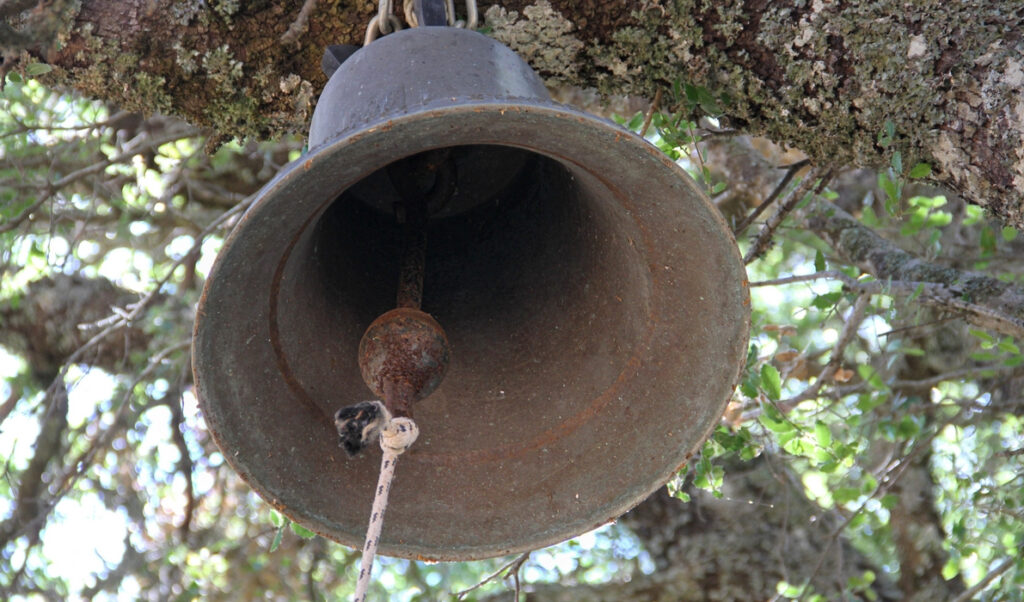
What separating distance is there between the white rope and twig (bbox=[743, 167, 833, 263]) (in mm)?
1455

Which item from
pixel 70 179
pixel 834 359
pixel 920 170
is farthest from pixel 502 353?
pixel 70 179

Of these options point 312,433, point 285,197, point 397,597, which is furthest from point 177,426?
point 285,197

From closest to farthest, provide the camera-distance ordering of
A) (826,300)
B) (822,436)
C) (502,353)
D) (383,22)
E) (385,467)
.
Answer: (385,467) → (383,22) → (502,353) → (822,436) → (826,300)

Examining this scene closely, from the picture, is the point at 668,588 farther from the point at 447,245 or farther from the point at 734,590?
the point at 447,245

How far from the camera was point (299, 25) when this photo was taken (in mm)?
1998

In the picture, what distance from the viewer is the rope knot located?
1269 mm

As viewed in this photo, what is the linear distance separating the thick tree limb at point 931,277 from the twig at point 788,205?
0.89 ft

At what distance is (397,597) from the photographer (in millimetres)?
5219

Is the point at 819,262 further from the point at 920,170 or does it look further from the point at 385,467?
the point at 385,467

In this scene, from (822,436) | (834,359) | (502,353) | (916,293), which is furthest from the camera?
(834,359)

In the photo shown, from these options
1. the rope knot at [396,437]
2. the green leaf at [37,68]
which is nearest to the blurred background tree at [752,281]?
the green leaf at [37,68]

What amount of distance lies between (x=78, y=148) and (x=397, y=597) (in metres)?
2.70

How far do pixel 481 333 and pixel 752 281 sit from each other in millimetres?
2549

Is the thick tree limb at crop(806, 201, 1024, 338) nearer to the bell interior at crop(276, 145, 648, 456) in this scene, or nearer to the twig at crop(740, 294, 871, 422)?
the twig at crop(740, 294, 871, 422)
